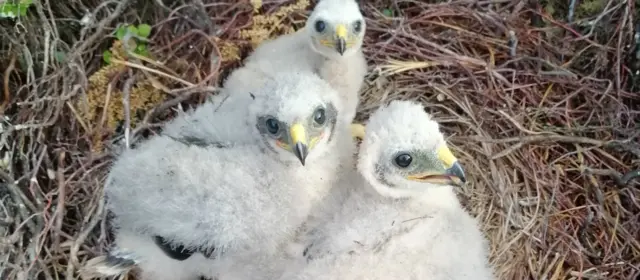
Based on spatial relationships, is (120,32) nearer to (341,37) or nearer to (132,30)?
(132,30)

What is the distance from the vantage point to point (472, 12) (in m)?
3.07

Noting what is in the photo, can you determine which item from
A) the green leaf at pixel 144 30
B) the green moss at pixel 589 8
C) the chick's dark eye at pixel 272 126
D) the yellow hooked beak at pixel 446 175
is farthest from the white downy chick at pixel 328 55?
the green moss at pixel 589 8

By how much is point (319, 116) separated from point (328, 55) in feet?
2.49

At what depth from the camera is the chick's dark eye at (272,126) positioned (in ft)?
6.72

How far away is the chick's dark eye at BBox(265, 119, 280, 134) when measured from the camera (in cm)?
205

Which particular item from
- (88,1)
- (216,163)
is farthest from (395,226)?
(88,1)

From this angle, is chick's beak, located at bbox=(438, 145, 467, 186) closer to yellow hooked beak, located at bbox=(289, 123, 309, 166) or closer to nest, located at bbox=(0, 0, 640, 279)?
yellow hooked beak, located at bbox=(289, 123, 309, 166)

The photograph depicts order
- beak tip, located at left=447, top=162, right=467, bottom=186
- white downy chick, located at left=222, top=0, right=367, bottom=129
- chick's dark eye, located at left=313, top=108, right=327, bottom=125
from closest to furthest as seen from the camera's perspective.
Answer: beak tip, located at left=447, top=162, right=467, bottom=186
chick's dark eye, located at left=313, top=108, right=327, bottom=125
white downy chick, located at left=222, top=0, right=367, bottom=129

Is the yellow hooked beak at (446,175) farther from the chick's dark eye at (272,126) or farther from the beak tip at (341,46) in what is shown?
the beak tip at (341,46)

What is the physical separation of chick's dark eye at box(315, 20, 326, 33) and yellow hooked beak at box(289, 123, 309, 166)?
0.85 m

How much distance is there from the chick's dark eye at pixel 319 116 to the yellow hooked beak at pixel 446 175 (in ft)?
1.20

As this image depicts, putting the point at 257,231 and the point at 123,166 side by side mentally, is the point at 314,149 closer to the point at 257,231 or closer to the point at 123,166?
the point at 257,231

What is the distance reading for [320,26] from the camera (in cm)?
269

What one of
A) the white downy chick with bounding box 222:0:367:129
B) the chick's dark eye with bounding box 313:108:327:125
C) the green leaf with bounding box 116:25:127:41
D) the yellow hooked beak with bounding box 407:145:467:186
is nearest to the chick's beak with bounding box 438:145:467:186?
the yellow hooked beak with bounding box 407:145:467:186
